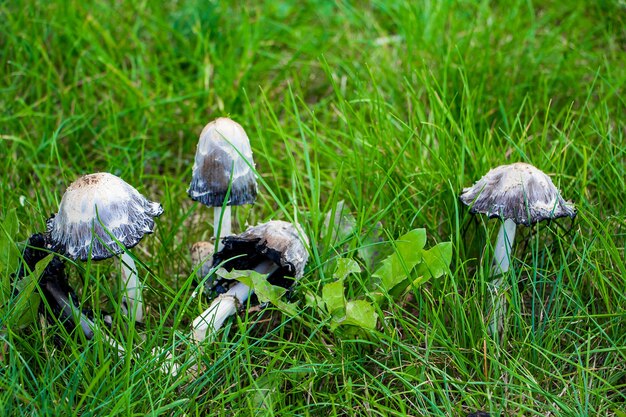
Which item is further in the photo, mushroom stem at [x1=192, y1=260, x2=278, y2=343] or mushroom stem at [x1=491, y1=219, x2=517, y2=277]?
mushroom stem at [x1=491, y1=219, x2=517, y2=277]

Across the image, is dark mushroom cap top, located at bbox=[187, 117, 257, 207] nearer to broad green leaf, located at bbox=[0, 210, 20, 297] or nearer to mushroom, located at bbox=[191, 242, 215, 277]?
mushroom, located at bbox=[191, 242, 215, 277]

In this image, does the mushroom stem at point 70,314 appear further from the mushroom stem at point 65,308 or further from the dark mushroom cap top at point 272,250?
the dark mushroom cap top at point 272,250

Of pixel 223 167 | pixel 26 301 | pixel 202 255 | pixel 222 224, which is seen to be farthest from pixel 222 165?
pixel 26 301

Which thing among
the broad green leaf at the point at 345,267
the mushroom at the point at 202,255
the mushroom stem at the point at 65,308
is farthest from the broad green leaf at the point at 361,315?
the mushroom stem at the point at 65,308

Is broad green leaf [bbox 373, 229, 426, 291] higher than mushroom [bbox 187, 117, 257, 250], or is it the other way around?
mushroom [bbox 187, 117, 257, 250]

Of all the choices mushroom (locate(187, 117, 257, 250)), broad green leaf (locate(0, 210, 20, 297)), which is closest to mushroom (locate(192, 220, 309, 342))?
mushroom (locate(187, 117, 257, 250))

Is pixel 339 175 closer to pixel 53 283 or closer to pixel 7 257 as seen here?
pixel 53 283
